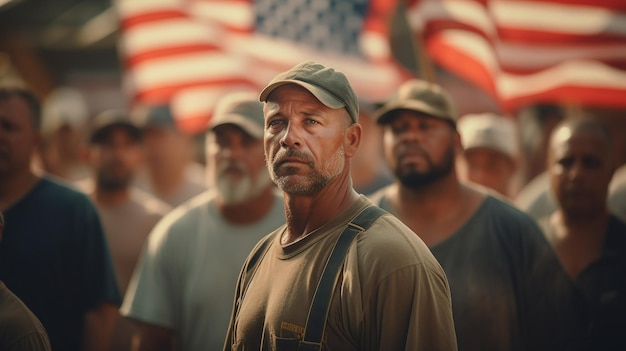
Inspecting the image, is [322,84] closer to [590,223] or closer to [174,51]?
[590,223]

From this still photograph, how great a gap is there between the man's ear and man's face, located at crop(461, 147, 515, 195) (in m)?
5.03

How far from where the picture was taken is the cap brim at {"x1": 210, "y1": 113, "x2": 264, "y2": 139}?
22.7ft

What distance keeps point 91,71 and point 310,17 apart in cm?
1196

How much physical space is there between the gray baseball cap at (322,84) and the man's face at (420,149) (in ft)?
6.63

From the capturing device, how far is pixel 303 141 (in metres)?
4.37

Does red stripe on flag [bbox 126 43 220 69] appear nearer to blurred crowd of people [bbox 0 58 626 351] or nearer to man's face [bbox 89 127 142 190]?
man's face [bbox 89 127 142 190]

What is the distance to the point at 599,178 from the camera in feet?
24.2

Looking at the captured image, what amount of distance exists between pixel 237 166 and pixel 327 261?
2843 millimetres

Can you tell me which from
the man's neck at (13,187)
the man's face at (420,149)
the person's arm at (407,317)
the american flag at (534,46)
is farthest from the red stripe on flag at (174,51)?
the person's arm at (407,317)

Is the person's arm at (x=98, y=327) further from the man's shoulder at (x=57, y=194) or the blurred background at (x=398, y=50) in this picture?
the blurred background at (x=398, y=50)

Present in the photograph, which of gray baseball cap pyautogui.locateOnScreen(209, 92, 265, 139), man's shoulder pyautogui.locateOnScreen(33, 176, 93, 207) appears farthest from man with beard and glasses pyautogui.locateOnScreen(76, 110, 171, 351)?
gray baseball cap pyautogui.locateOnScreen(209, 92, 265, 139)

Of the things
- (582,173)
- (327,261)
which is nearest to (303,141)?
(327,261)

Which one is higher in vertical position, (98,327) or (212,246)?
(212,246)

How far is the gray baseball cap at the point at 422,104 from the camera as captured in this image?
651 cm
